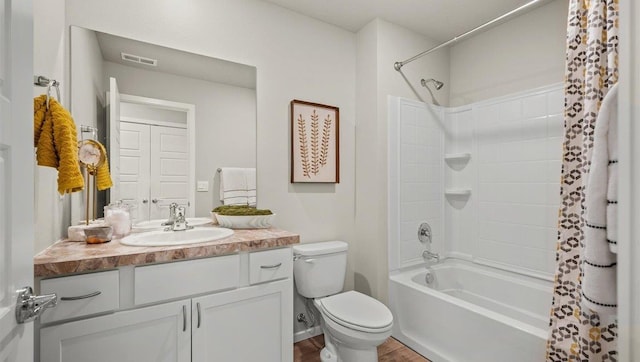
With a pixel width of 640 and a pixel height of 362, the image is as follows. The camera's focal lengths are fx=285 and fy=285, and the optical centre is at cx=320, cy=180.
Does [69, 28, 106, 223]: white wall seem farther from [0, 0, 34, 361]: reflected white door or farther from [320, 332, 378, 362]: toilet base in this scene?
[320, 332, 378, 362]: toilet base

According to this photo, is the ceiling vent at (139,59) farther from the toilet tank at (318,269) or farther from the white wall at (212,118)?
the toilet tank at (318,269)

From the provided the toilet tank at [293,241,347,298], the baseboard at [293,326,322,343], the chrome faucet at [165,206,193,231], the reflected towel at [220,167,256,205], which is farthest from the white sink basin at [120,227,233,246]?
the baseboard at [293,326,322,343]

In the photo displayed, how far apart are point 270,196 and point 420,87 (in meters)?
1.68

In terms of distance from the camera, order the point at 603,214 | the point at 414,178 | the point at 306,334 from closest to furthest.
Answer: the point at 603,214 → the point at 306,334 → the point at 414,178

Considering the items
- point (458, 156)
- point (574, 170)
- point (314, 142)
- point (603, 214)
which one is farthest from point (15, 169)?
point (458, 156)

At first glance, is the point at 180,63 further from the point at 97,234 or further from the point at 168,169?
the point at 97,234

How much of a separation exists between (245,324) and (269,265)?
0.31 metres

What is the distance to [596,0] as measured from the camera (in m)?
1.18

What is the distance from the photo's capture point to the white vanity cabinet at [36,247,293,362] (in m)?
1.11

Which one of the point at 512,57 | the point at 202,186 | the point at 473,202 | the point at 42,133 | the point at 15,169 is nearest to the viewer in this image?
the point at 15,169

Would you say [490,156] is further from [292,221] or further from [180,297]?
[180,297]

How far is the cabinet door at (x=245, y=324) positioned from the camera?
1.34m

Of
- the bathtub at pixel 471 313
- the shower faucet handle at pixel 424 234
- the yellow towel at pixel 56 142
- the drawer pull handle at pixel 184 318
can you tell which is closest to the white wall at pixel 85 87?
the yellow towel at pixel 56 142

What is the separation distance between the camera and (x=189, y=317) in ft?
4.28
